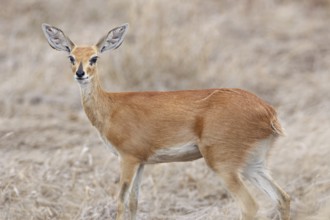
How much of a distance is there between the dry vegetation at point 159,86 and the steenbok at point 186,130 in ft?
1.98

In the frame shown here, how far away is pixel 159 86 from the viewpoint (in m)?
12.3

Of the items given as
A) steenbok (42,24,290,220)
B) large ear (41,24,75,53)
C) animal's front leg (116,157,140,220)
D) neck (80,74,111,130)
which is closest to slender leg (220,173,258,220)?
steenbok (42,24,290,220)

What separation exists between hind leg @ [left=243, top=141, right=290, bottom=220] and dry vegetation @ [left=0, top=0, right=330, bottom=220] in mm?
251

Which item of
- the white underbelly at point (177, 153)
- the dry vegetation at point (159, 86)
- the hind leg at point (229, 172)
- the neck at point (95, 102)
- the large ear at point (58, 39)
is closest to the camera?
the hind leg at point (229, 172)

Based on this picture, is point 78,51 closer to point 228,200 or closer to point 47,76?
point 228,200

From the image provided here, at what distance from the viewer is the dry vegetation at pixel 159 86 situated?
8.90 metres

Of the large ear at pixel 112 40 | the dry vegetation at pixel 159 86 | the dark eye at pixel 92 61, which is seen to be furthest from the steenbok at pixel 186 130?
the dry vegetation at pixel 159 86

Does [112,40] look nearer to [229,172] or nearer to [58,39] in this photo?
[58,39]

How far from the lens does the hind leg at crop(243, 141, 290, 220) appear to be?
7.65 m

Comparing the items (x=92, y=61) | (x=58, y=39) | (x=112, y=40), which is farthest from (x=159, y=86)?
(x=92, y=61)

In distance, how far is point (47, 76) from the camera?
41.4ft

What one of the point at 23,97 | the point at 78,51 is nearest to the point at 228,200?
the point at 78,51

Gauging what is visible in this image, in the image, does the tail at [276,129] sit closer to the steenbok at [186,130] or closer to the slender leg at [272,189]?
the steenbok at [186,130]

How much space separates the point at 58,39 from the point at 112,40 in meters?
0.45
